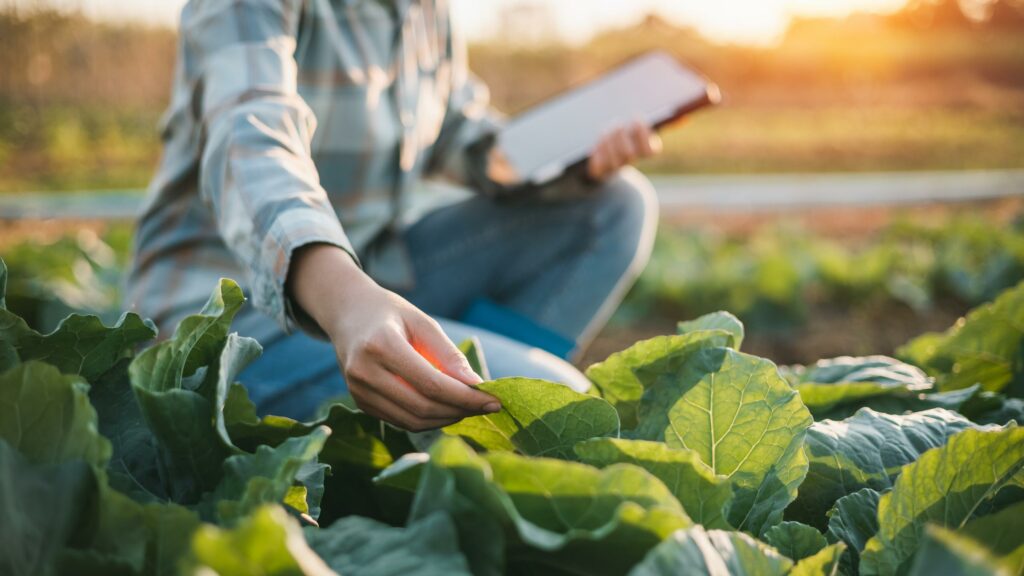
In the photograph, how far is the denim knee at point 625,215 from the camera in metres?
2.62

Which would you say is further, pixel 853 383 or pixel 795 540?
pixel 853 383

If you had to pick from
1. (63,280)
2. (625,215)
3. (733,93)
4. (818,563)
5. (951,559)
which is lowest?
(733,93)

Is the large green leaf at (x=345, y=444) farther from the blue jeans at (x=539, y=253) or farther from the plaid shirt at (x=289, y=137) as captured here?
the blue jeans at (x=539, y=253)

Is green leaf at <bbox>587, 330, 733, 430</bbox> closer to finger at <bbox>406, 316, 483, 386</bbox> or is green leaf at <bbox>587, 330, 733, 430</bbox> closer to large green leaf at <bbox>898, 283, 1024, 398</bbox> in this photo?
finger at <bbox>406, 316, 483, 386</bbox>

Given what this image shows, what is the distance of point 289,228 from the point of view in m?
1.22

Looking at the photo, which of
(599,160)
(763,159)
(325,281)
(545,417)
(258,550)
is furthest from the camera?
(763,159)

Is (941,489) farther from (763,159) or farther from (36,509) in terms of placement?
(763,159)

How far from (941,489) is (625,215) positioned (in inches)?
72.1

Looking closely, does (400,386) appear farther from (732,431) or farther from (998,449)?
(998,449)

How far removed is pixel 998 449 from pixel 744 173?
12.4 m

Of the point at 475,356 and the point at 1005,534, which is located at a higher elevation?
the point at 1005,534

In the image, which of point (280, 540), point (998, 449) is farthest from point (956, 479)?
point (280, 540)

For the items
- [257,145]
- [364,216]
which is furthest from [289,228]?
[364,216]

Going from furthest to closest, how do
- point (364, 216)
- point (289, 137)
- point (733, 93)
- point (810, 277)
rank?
point (733, 93) < point (810, 277) < point (364, 216) < point (289, 137)
